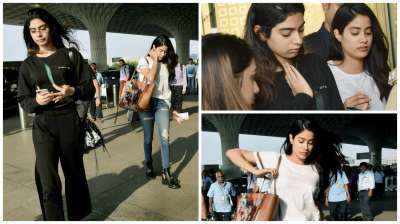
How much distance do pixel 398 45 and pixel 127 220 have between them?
98.0 inches

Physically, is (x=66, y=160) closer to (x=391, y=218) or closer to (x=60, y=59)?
(x=60, y=59)

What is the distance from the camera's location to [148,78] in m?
3.04

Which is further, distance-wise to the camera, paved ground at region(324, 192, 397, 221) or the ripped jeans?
the ripped jeans

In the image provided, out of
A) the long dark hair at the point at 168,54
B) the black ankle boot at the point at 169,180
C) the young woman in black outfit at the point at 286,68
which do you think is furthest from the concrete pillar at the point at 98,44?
the young woman in black outfit at the point at 286,68

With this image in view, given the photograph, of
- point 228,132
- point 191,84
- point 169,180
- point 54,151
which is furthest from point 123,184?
point 191,84

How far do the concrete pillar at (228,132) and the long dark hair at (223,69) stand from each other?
0.24 ft

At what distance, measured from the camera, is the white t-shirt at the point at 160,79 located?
308cm

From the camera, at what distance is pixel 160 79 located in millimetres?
3113

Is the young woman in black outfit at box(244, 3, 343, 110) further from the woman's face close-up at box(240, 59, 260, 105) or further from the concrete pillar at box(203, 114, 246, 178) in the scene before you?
the concrete pillar at box(203, 114, 246, 178)

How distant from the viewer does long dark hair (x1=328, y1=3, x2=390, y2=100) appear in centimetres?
251

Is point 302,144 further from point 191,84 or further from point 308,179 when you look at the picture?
point 191,84

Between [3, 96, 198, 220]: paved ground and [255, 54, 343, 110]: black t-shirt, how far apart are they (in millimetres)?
1133

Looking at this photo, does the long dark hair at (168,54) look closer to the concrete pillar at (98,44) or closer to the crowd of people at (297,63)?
the crowd of people at (297,63)

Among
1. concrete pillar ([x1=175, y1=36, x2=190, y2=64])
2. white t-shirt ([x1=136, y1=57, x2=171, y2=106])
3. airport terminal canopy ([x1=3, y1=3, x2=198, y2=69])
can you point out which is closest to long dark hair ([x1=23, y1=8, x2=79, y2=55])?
white t-shirt ([x1=136, y1=57, x2=171, y2=106])
